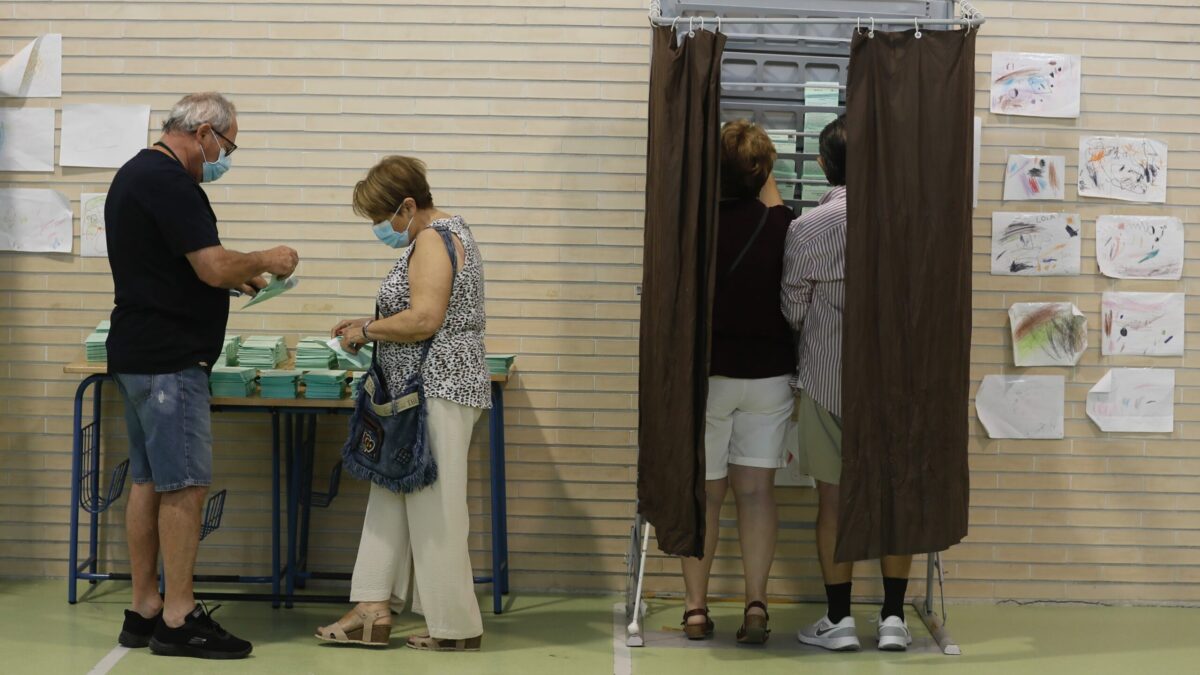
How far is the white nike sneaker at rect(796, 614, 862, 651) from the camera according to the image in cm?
415

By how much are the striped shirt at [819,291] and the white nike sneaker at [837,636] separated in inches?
28.5

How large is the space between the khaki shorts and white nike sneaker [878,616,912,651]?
53 centimetres

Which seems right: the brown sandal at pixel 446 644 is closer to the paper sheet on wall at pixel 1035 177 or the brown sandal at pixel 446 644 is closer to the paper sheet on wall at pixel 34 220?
the paper sheet on wall at pixel 34 220

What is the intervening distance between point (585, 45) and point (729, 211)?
3.37 ft

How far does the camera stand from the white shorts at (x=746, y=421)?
409 cm

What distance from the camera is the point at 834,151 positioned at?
4.05 m

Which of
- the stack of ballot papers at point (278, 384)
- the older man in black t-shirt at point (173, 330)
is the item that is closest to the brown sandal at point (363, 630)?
the older man in black t-shirt at point (173, 330)

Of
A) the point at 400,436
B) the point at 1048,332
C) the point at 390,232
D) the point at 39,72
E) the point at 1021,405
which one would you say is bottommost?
the point at 400,436

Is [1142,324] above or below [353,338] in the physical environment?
above

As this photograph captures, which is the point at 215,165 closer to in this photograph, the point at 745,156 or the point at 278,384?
the point at 278,384

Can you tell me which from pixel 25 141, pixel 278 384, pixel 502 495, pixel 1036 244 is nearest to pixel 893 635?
pixel 502 495

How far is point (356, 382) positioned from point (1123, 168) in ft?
9.51

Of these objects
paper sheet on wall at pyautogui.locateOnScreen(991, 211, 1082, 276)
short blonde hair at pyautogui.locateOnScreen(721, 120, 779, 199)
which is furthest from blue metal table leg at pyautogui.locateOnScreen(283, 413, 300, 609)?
paper sheet on wall at pyautogui.locateOnScreen(991, 211, 1082, 276)

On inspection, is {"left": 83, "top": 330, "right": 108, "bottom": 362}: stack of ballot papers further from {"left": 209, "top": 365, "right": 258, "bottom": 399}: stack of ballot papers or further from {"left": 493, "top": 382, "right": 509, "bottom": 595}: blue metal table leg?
{"left": 493, "top": 382, "right": 509, "bottom": 595}: blue metal table leg
